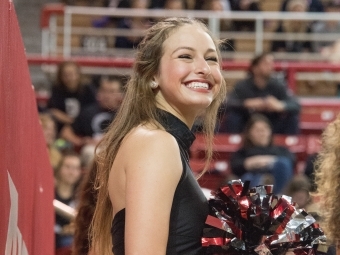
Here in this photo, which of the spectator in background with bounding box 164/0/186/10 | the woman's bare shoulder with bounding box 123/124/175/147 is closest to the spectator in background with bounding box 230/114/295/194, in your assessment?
the spectator in background with bounding box 164/0/186/10

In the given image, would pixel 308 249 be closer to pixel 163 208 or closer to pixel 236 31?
pixel 163 208

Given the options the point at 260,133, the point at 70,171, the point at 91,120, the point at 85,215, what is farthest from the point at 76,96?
the point at 85,215

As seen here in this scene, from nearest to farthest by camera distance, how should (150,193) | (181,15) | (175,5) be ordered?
(150,193) < (181,15) < (175,5)

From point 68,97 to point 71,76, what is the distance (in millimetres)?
217

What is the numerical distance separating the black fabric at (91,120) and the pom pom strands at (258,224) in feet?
16.7

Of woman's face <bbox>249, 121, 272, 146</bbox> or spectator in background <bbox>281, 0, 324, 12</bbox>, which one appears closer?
woman's face <bbox>249, 121, 272, 146</bbox>

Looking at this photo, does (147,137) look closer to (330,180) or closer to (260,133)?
(330,180)

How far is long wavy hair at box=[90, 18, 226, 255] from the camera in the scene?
7.11 feet

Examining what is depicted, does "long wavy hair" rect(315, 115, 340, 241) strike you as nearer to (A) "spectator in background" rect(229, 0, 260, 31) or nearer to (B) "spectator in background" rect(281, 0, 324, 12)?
(A) "spectator in background" rect(229, 0, 260, 31)

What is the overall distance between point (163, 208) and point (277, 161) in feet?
14.6

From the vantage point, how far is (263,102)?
7.12m

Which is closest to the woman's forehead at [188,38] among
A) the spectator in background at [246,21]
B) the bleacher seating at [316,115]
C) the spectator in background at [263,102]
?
the spectator in background at [263,102]

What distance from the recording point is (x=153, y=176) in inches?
76.7

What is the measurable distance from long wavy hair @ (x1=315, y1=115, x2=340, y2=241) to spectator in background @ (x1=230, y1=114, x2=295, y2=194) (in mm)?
3482
